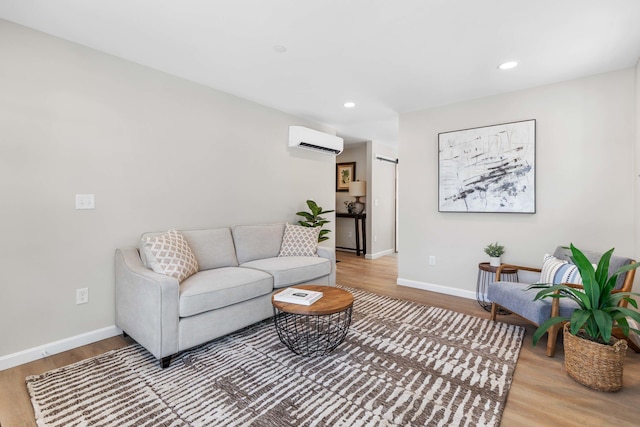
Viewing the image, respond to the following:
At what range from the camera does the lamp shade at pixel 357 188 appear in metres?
6.15

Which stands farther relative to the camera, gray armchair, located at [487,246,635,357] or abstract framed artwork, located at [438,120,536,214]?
abstract framed artwork, located at [438,120,536,214]

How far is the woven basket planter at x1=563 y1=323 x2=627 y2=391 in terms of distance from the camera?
177cm

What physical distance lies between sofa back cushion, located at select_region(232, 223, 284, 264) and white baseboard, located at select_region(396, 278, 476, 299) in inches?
72.4

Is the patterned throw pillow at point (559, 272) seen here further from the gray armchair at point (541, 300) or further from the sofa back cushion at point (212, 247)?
the sofa back cushion at point (212, 247)

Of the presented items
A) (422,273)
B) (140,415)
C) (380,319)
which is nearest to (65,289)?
(140,415)

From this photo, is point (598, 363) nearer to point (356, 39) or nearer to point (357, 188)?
point (356, 39)

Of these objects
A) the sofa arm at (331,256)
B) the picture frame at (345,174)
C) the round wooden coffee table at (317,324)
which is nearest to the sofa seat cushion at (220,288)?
the round wooden coffee table at (317,324)

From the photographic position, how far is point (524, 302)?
243 cm

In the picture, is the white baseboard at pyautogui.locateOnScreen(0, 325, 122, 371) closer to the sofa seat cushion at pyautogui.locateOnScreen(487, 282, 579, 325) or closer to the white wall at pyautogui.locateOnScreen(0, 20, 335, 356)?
the white wall at pyautogui.locateOnScreen(0, 20, 335, 356)

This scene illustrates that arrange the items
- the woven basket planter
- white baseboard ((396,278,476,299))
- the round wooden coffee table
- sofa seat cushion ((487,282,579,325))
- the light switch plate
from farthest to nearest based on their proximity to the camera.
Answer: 1. white baseboard ((396,278,476,299))
2. the light switch plate
3. sofa seat cushion ((487,282,579,325))
4. the round wooden coffee table
5. the woven basket planter

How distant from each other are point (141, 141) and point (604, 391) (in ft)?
12.7

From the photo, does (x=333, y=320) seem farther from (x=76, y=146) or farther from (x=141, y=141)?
(x=76, y=146)

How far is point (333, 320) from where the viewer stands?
2957 millimetres

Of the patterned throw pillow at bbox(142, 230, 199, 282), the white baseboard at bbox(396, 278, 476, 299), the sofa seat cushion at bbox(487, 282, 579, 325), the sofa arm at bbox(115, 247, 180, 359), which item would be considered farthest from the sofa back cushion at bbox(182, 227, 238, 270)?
the sofa seat cushion at bbox(487, 282, 579, 325)
